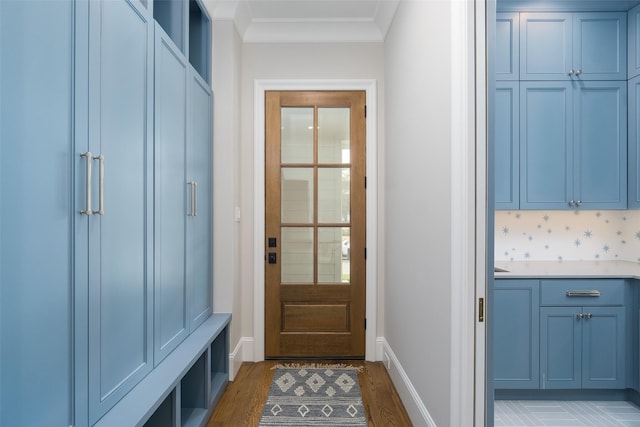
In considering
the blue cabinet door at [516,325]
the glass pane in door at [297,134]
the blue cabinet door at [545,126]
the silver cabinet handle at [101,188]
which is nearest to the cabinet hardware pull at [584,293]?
the blue cabinet door at [516,325]

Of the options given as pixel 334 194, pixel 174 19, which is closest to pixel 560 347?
pixel 334 194

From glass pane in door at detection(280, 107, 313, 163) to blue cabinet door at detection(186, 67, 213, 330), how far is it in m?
0.69

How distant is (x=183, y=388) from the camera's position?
225cm

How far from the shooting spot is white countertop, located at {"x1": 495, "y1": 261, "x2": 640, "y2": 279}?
243 centimetres

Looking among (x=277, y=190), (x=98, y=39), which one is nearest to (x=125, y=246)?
(x=98, y=39)

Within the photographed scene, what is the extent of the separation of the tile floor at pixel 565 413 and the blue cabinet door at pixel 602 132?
137 centimetres

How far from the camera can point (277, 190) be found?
3.15m

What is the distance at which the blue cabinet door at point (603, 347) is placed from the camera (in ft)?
8.00

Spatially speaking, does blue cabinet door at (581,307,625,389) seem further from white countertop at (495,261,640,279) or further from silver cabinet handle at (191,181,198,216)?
silver cabinet handle at (191,181,198,216)

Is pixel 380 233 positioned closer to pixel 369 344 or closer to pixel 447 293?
pixel 369 344

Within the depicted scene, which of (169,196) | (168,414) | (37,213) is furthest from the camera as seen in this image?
(169,196)

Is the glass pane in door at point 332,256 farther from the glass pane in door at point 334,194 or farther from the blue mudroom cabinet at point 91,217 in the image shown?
the blue mudroom cabinet at point 91,217

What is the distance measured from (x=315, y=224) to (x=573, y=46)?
2.31 m

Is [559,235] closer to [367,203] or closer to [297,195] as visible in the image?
[367,203]
